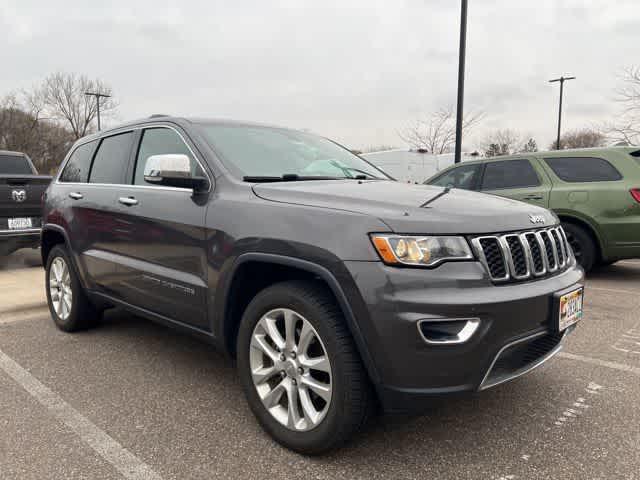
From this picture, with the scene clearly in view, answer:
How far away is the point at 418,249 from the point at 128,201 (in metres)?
2.15

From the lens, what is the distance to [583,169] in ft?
21.5

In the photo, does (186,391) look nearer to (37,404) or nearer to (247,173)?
(37,404)

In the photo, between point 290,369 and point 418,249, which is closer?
point 418,249

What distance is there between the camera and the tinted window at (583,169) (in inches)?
250

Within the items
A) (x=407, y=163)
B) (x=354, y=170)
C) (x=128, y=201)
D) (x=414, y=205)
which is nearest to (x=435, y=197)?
(x=414, y=205)

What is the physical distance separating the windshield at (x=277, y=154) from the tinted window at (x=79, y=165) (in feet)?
5.19

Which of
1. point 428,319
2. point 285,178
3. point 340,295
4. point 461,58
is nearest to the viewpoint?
point 428,319

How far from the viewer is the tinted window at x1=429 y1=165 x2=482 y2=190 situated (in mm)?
7504

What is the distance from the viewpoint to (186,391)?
3.14 metres

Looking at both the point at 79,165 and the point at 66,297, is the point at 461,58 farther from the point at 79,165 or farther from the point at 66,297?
the point at 66,297

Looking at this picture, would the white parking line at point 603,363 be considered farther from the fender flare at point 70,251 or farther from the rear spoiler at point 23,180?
the rear spoiler at point 23,180

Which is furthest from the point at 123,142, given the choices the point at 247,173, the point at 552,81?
the point at 552,81

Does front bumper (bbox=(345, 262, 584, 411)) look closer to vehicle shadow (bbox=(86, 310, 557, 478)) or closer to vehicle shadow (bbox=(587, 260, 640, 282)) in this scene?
vehicle shadow (bbox=(86, 310, 557, 478))

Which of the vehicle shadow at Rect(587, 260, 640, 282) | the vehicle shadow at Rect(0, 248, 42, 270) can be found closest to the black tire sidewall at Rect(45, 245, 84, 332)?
the vehicle shadow at Rect(0, 248, 42, 270)
